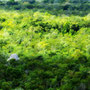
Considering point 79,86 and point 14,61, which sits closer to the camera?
point 79,86

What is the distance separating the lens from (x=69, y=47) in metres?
32.6

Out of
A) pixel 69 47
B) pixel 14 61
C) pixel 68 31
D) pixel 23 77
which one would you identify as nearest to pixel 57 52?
pixel 69 47

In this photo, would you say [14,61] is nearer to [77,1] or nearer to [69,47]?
[69,47]

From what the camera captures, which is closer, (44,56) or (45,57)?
(45,57)

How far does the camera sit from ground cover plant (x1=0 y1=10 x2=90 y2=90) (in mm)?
21594

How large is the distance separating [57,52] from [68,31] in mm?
14083

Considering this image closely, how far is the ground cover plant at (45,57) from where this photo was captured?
21.6 m

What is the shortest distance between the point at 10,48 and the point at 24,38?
16.6 feet

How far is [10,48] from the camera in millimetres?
32906

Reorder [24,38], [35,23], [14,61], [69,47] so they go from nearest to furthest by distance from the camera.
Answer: [14,61], [69,47], [24,38], [35,23]

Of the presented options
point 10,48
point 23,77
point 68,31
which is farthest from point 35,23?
point 23,77

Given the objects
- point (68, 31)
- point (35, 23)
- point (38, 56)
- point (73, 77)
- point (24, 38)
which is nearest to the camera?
point (73, 77)

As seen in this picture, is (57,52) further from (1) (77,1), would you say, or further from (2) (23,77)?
(1) (77,1)

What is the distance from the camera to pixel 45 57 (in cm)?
2850
